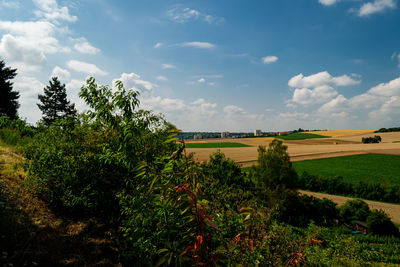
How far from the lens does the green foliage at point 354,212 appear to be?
16359mm

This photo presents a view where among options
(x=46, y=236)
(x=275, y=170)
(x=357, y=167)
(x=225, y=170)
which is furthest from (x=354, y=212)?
(x=357, y=167)

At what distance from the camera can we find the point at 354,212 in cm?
1683

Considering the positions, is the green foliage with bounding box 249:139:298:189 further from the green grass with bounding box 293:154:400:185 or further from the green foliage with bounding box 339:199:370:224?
the green grass with bounding box 293:154:400:185

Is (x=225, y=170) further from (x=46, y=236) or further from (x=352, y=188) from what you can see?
(x=352, y=188)

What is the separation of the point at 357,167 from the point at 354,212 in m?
26.1

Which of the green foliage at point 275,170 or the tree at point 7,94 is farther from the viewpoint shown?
the tree at point 7,94

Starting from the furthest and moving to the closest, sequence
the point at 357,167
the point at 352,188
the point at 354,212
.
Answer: the point at 357,167
the point at 352,188
the point at 354,212

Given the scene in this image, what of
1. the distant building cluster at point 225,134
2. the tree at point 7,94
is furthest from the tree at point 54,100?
the distant building cluster at point 225,134

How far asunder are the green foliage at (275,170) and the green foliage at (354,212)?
4.90 m

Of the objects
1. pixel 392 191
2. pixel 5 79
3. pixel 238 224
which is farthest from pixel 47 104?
pixel 392 191

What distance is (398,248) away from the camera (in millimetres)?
12383

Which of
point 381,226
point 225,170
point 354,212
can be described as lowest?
point 381,226

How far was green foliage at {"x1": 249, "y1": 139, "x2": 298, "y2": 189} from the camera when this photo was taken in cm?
1680

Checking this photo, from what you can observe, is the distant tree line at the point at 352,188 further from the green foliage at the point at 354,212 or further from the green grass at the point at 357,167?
the green grass at the point at 357,167
